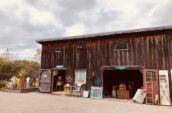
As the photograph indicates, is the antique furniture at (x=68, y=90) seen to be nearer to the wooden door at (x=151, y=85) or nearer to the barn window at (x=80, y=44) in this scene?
the barn window at (x=80, y=44)

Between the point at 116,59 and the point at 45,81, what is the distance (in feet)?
27.3

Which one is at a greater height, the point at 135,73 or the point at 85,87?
the point at 135,73

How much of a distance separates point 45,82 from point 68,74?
115 inches

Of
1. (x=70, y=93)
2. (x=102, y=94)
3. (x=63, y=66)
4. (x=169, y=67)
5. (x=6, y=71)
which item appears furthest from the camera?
(x=6, y=71)

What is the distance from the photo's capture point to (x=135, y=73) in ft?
66.7

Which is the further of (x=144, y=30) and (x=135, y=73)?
(x=135, y=73)

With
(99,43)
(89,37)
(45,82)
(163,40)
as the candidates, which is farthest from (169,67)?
(45,82)

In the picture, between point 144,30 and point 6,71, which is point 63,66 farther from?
point 6,71

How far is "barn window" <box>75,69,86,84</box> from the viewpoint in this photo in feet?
62.9

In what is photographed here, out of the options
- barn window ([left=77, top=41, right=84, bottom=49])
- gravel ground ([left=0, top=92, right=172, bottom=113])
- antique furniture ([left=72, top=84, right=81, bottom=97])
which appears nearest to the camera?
gravel ground ([left=0, top=92, right=172, bottom=113])

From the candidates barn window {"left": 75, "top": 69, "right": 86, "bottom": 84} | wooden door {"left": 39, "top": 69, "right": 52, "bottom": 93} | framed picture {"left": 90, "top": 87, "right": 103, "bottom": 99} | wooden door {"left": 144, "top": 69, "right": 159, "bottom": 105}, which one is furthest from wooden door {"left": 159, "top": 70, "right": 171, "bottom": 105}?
wooden door {"left": 39, "top": 69, "right": 52, "bottom": 93}

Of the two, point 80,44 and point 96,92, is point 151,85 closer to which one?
point 96,92

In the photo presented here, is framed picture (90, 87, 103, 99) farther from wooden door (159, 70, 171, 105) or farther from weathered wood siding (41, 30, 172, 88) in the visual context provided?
wooden door (159, 70, 171, 105)

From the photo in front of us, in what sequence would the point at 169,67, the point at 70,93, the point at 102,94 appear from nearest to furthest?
the point at 169,67 → the point at 102,94 → the point at 70,93
